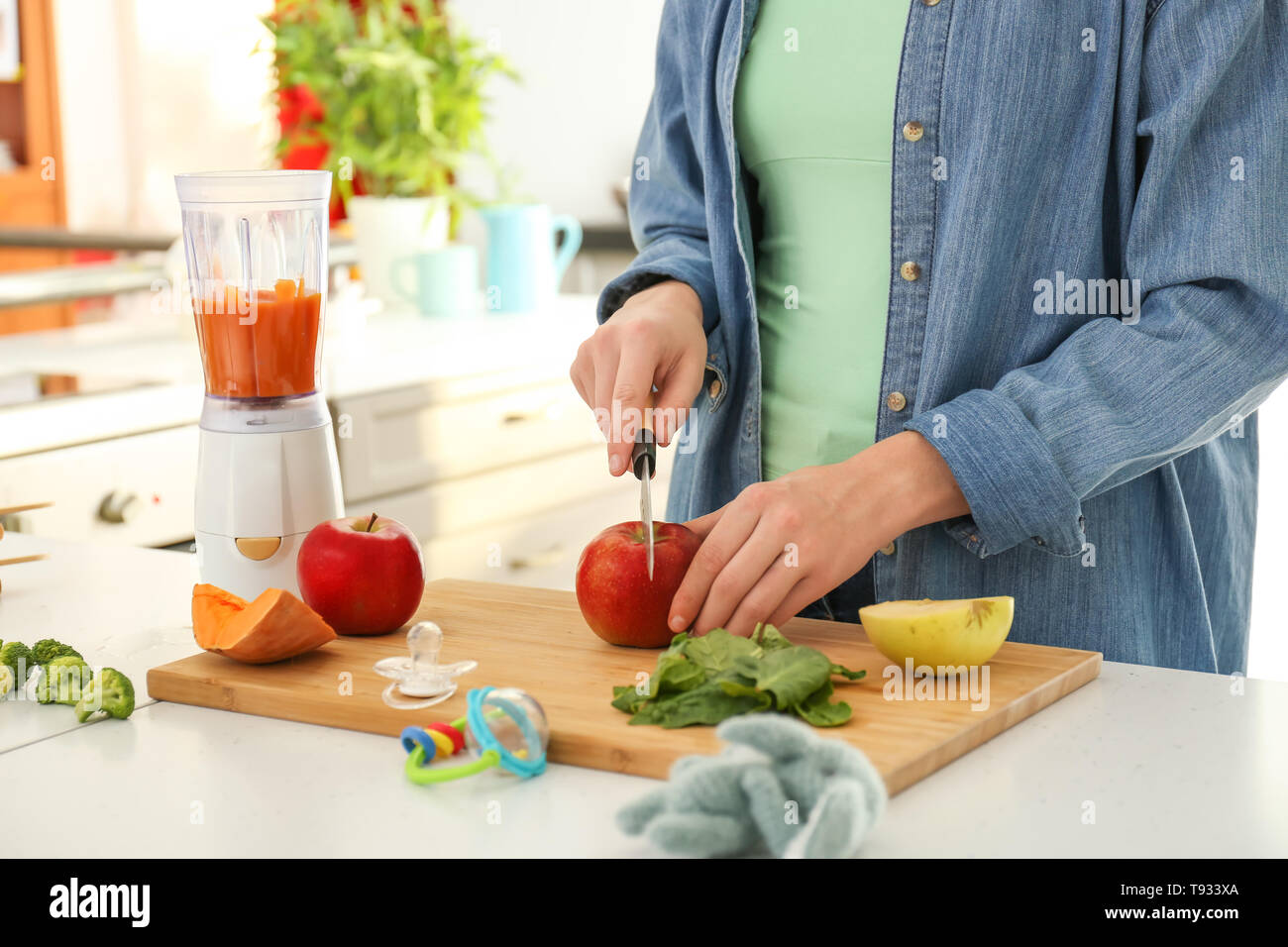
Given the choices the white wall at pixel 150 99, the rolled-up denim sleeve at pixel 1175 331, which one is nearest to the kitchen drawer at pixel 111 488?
the rolled-up denim sleeve at pixel 1175 331

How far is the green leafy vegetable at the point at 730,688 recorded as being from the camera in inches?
30.9

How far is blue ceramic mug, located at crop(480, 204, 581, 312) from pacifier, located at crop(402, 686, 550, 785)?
2.09m

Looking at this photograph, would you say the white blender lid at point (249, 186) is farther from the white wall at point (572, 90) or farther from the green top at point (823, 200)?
the white wall at point (572, 90)

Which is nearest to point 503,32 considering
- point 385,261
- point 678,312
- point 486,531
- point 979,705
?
point 385,261

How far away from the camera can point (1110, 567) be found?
107 centimetres

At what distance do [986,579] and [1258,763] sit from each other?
0.34 m

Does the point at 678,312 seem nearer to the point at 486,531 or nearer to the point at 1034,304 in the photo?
the point at 1034,304

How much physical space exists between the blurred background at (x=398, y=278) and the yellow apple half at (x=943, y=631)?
1289 mm

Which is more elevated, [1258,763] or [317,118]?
[317,118]

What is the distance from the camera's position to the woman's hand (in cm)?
90

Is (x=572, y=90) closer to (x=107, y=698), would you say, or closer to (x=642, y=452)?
(x=642, y=452)

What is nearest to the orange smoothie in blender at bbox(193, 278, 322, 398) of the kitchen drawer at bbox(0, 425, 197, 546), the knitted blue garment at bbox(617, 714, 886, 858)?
the knitted blue garment at bbox(617, 714, 886, 858)

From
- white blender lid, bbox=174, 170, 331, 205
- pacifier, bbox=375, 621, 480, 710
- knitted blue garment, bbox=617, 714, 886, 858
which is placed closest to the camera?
knitted blue garment, bbox=617, 714, 886, 858

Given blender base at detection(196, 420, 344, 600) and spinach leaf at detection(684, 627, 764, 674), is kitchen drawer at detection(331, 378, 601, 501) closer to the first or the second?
blender base at detection(196, 420, 344, 600)
